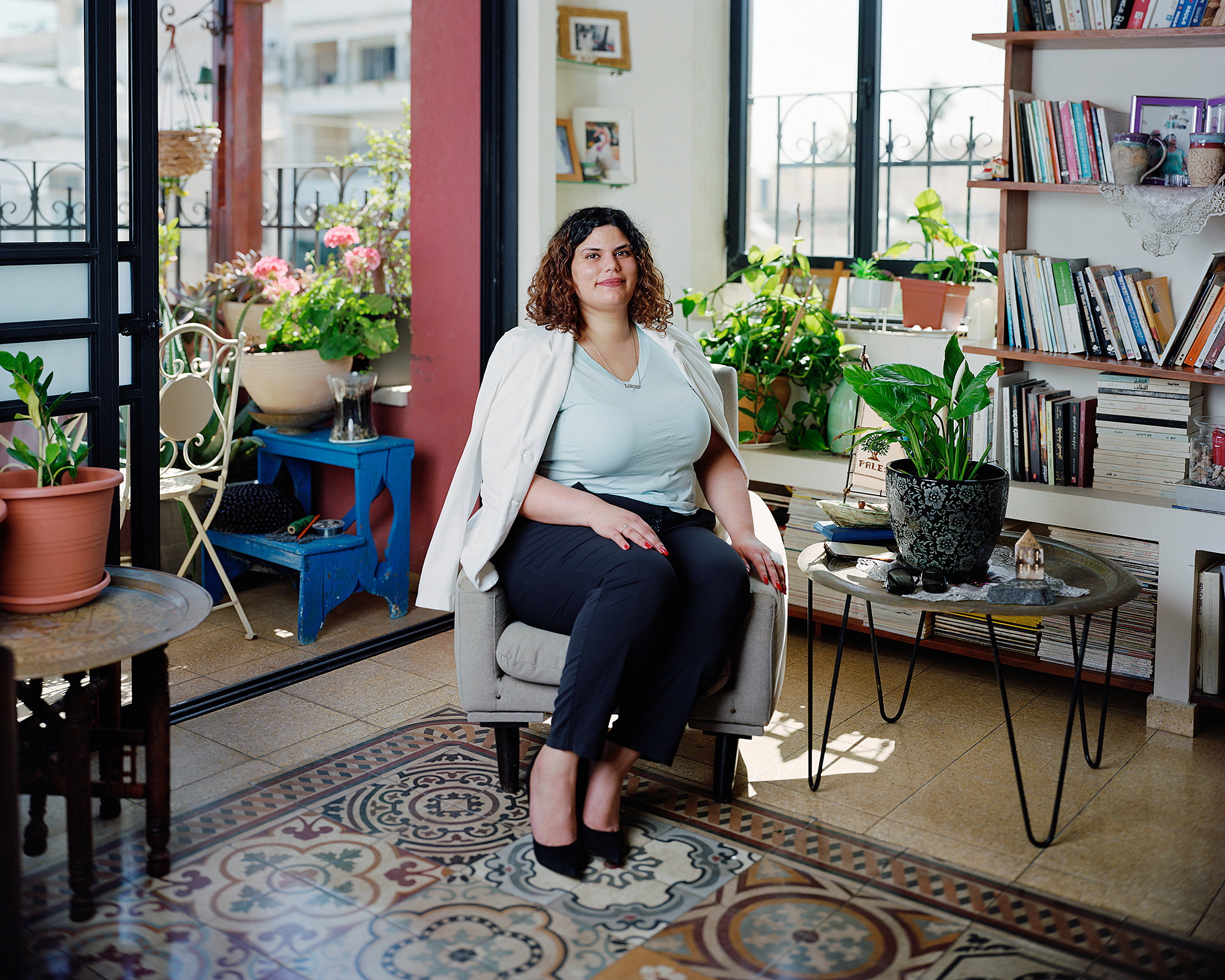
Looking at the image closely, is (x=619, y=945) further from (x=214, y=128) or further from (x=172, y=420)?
(x=214, y=128)

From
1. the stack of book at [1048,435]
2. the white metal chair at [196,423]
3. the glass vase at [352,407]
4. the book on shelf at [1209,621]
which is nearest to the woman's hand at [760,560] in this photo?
the stack of book at [1048,435]

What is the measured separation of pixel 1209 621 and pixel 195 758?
96.8 inches

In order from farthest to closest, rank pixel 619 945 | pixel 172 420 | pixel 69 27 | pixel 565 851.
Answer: pixel 172 420 → pixel 69 27 → pixel 565 851 → pixel 619 945

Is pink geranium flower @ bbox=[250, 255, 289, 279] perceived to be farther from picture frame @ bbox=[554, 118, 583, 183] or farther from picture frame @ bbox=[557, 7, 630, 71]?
picture frame @ bbox=[557, 7, 630, 71]

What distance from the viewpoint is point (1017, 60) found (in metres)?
3.29

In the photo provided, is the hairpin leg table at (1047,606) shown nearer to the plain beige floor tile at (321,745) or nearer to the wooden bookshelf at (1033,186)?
the wooden bookshelf at (1033,186)

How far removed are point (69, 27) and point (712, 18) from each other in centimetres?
234

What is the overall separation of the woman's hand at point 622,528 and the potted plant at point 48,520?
0.94m

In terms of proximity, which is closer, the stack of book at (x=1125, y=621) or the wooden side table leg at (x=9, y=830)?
the wooden side table leg at (x=9, y=830)

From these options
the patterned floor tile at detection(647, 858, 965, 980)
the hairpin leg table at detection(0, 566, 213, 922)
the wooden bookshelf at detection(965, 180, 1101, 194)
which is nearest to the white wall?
the wooden bookshelf at detection(965, 180, 1101, 194)

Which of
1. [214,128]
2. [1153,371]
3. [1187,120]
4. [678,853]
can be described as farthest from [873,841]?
[214,128]

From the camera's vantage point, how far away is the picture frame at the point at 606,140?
411 cm

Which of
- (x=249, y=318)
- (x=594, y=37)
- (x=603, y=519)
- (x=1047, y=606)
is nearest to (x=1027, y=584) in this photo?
(x=1047, y=606)

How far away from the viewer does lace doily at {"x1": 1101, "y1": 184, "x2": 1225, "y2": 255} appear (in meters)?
2.88
